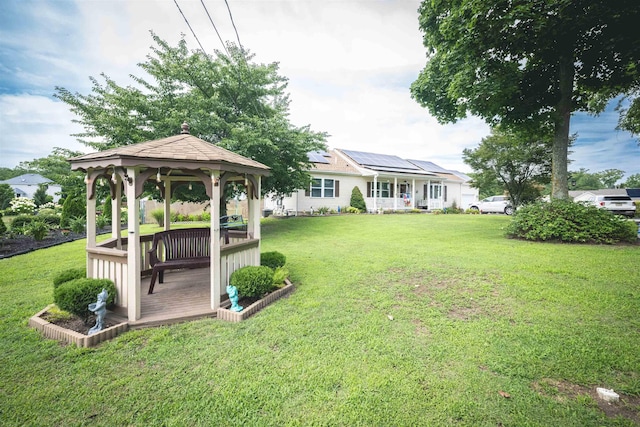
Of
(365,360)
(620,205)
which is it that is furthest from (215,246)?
(620,205)

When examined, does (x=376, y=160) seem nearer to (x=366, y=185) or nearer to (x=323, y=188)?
(x=366, y=185)

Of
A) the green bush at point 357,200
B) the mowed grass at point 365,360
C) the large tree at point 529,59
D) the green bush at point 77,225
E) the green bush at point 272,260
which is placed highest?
the large tree at point 529,59

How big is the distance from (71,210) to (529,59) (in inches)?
884

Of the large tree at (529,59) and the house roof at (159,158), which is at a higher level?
the large tree at (529,59)

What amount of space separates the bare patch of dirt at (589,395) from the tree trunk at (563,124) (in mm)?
10004

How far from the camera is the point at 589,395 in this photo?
2570mm

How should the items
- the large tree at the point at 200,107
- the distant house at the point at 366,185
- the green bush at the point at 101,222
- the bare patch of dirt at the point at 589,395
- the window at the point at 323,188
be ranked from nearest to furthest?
the bare patch of dirt at the point at 589,395 → the large tree at the point at 200,107 → the green bush at the point at 101,222 → the distant house at the point at 366,185 → the window at the point at 323,188

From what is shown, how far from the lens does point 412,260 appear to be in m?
7.62

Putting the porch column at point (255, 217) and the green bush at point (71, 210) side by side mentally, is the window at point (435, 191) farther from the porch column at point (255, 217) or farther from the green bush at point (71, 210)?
the green bush at point (71, 210)

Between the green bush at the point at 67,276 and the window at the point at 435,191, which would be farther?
the window at the point at 435,191

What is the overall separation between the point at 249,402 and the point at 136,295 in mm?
2625

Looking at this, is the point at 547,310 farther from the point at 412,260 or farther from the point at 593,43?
the point at 593,43

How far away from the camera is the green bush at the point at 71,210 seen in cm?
1427

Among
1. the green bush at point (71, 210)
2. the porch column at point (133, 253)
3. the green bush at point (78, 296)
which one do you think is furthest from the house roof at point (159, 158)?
the green bush at point (71, 210)
